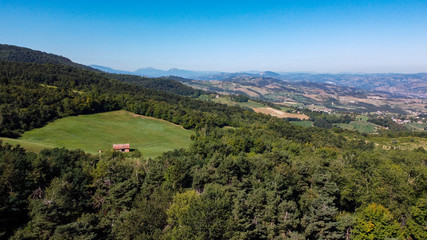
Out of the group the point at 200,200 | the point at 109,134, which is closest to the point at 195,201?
the point at 200,200

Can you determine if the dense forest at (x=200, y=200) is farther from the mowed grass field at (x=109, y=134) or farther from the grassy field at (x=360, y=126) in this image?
the grassy field at (x=360, y=126)

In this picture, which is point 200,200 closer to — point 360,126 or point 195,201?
point 195,201

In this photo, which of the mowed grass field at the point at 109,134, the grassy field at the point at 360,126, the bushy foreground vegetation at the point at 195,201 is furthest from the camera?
the grassy field at the point at 360,126

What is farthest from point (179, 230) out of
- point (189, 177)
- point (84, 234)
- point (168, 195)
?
point (189, 177)

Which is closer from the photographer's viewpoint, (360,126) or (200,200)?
(200,200)

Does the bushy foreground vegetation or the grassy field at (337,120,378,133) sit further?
the grassy field at (337,120,378,133)

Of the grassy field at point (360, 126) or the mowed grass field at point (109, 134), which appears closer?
the mowed grass field at point (109, 134)

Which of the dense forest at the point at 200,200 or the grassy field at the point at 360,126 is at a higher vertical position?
the dense forest at the point at 200,200

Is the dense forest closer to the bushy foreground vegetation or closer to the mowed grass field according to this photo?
the bushy foreground vegetation

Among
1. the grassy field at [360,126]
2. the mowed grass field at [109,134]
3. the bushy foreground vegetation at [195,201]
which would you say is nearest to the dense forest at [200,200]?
the bushy foreground vegetation at [195,201]

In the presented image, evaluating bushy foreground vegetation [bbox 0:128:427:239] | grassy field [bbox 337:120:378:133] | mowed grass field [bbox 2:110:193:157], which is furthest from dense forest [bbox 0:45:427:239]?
grassy field [bbox 337:120:378:133]
